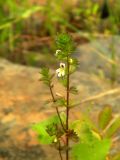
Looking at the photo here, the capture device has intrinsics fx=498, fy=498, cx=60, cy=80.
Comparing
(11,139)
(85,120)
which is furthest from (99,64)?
(85,120)

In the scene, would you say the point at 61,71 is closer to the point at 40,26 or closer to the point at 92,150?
the point at 92,150

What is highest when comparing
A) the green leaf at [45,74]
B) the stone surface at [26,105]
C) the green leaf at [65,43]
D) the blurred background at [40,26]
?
the blurred background at [40,26]

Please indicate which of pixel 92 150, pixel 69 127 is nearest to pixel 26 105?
pixel 69 127

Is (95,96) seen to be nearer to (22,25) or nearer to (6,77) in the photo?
(6,77)

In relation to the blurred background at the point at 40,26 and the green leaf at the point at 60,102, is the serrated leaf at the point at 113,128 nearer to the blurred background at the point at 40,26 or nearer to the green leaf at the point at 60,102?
the green leaf at the point at 60,102

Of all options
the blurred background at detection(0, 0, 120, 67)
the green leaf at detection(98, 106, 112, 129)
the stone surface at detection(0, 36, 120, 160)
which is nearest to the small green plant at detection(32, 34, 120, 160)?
the green leaf at detection(98, 106, 112, 129)

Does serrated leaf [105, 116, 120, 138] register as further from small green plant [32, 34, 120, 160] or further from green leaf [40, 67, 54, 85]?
green leaf [40, 67, 54, 85]

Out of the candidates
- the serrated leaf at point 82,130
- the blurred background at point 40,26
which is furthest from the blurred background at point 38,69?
the serrated leaf at point 82,130
